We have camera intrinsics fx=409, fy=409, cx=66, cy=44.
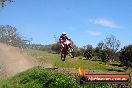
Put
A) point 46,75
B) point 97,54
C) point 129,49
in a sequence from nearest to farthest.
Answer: point 46,75
point 129,49
point 97,54

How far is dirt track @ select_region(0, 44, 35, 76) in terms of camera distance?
4622 cm

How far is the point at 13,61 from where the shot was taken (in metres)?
54.3

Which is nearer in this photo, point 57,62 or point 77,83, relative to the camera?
point 77,83

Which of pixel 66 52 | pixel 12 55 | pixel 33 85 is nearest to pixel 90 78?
pixel 33 85

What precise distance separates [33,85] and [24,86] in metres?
0.83

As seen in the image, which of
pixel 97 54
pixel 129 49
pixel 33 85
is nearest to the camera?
pixel 33 85

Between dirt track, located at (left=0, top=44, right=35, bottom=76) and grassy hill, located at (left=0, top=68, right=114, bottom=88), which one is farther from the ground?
dirt track, located at (left=0, top=44, right=35, bottom=76)

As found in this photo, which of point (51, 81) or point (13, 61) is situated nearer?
point (51, 81)

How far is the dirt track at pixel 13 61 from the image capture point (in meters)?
46.2

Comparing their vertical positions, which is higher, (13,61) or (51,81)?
(13,61)

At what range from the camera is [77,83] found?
72.8 ft

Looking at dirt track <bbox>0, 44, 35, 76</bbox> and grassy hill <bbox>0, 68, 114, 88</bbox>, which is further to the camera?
dirt track <bbox>0, 44, 35, 76</bbox>

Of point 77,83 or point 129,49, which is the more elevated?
point 129,49

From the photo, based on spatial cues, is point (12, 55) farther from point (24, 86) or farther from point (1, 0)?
point (24, 86)
